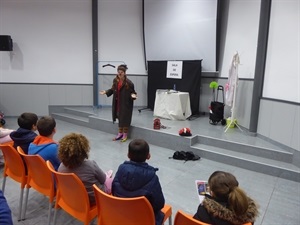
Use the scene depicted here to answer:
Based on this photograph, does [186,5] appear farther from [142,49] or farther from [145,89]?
[145,89]

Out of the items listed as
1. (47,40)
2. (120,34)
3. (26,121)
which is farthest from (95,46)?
(26,121)

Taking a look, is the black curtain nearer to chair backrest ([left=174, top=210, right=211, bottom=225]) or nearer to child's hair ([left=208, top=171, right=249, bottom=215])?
child's hair ([left=208, top=171, right=249, bottom=215])

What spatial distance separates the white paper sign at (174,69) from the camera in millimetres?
5800

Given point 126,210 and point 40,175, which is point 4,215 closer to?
point 126,210

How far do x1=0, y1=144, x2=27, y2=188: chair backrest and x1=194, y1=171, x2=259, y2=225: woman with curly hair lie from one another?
161cm

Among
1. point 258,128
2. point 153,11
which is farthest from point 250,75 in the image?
point 153,11

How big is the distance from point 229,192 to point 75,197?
3.39 feet

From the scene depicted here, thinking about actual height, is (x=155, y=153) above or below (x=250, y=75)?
below

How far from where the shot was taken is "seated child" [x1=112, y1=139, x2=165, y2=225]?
1.46 metres

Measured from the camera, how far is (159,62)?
620 cm

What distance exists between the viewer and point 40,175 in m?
1.90

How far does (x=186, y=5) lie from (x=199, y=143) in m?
3.46

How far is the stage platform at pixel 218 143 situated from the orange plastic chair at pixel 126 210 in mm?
2580

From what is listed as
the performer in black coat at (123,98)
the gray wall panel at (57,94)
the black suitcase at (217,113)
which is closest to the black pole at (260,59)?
the black suitcase at (217,113)
